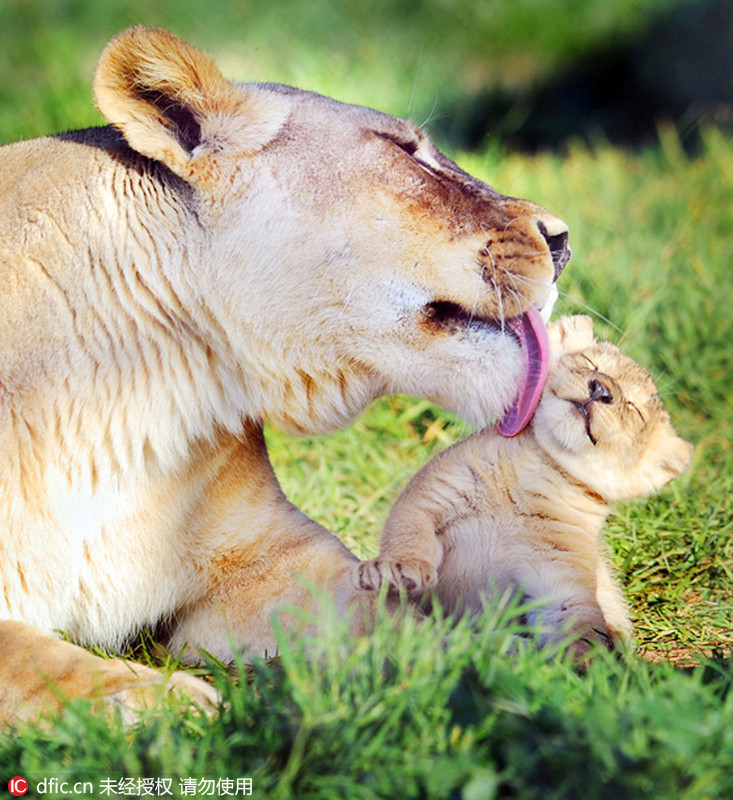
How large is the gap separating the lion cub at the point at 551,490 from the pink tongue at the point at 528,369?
0.11ft

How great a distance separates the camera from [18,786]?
1.73 meters

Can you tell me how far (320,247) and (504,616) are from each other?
32.7 inches

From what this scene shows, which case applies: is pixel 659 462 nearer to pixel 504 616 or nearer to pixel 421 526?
pixel 421 526

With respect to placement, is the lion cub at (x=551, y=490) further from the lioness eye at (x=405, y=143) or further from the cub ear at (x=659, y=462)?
the lioness eye at (x=405, y=143)

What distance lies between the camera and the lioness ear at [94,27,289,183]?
2326mm

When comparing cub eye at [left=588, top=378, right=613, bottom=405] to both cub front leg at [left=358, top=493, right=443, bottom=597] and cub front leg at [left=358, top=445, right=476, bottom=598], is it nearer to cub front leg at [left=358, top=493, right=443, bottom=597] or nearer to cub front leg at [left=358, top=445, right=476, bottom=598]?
cub front leg at [left=358, top=445, right=476, bottom=598]

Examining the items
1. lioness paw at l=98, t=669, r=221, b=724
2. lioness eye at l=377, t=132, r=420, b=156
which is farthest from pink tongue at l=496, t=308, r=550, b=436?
lioness paw at l=98, t=669, r=221, b=724

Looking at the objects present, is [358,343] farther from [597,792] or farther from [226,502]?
[597,792]

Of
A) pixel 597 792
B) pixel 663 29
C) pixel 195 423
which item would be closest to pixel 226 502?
pixel 195 423

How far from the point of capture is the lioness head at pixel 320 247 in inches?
91.8

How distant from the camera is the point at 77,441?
2328 millimetres

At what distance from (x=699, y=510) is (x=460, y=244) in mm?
1420

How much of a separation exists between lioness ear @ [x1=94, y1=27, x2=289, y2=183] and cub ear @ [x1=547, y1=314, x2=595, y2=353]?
32.9 inches

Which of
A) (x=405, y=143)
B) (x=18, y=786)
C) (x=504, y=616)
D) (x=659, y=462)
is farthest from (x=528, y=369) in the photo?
(x=18, y=786)
